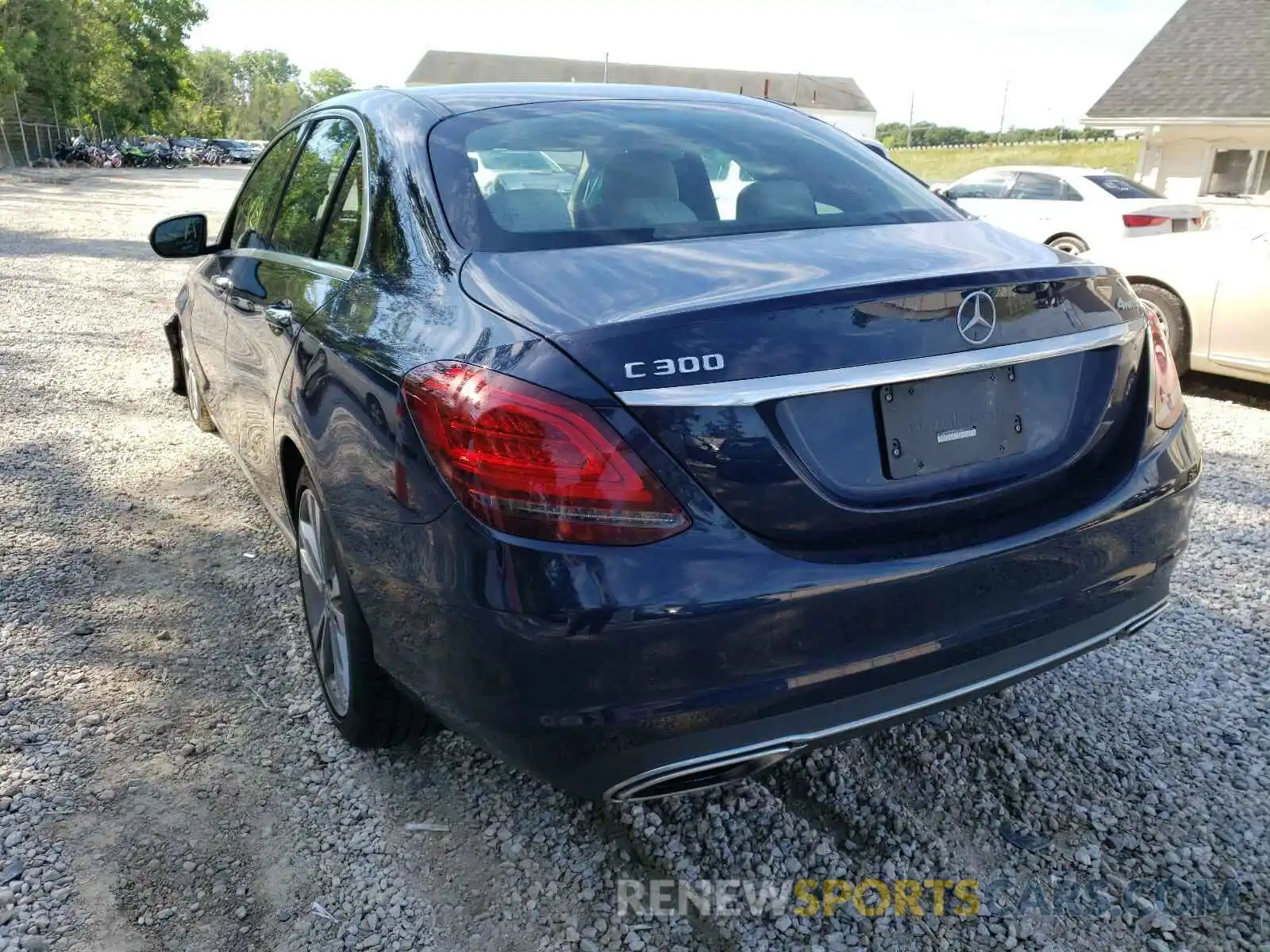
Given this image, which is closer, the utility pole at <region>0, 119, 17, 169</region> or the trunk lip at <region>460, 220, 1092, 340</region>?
the trunk lip at <region>460, 220, 1092, 340</region>

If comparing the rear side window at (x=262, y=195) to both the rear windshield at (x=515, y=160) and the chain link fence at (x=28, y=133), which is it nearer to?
the rear windshield at (x=515, y=160)

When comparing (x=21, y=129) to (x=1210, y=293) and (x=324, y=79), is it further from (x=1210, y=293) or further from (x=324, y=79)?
(x=324, y=79)

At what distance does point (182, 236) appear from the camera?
13.6ft

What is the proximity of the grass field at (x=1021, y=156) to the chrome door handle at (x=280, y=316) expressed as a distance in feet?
127

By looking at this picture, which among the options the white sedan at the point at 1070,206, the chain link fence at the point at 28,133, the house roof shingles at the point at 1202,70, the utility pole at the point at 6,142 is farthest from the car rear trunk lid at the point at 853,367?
the utility pole at the point at 6,142

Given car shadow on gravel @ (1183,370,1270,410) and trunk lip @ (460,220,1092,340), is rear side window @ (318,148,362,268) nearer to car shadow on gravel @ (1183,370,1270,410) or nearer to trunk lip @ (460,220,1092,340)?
trunk lip @ (460,220,1092,340)

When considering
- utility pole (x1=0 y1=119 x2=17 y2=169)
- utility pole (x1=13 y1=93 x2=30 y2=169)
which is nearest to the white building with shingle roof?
utility pole (x1=0 y1=119 x2=17 y2=169)

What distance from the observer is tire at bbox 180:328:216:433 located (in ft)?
15.4

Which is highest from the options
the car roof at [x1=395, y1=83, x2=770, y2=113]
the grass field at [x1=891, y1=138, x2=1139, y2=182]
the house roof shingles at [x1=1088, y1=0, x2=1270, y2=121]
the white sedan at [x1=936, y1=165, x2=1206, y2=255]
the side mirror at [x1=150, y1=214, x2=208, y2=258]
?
the house roof shingles at [x1=1088, y1=0, x2=1270, y2=121]

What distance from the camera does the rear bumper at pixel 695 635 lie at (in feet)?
5.74

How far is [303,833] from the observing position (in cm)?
243

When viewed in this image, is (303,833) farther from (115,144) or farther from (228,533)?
(115,144)

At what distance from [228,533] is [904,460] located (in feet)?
10.5

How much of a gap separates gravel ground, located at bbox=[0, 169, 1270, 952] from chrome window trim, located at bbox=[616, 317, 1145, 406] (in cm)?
115
